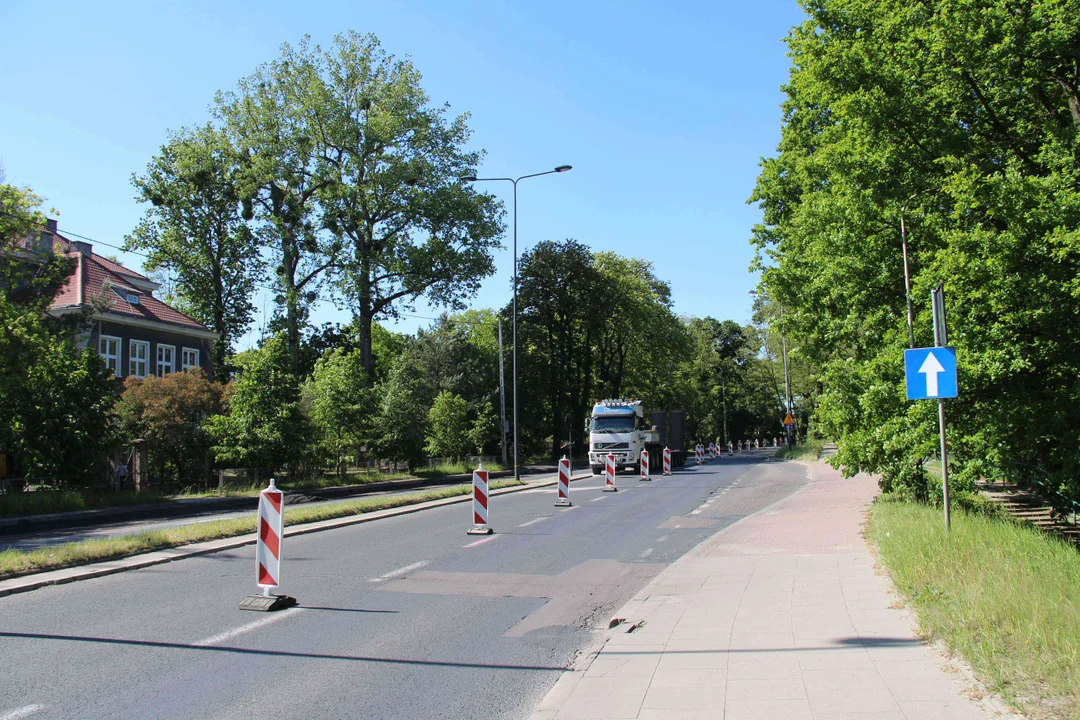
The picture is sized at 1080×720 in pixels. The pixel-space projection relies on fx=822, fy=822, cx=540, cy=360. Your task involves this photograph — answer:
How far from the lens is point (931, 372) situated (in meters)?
10.3

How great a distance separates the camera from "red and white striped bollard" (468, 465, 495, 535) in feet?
46.5

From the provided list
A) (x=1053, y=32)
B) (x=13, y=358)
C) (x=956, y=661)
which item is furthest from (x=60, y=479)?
(x=1053, y=32)

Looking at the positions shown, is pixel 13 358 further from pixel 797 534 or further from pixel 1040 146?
pixel 1040 146

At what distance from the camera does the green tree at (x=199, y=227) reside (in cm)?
4597

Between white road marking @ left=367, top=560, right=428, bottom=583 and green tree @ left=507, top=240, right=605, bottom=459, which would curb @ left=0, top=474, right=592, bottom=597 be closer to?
white road marking @ left=367, top=560, right=428, bottom=583

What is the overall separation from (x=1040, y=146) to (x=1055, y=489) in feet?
21.3

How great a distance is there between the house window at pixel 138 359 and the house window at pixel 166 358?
2.95 feet

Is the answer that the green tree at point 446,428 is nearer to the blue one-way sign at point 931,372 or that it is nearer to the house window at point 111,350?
the house window at point 111,350

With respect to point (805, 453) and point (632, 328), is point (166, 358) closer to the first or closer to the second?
point (632, 328)

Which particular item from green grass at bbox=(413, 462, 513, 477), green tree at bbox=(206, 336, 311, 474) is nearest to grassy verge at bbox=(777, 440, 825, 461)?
green grass at bbox=(413, 462, 513, 477)

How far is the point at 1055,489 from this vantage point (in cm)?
1575

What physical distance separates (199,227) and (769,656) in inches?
1898

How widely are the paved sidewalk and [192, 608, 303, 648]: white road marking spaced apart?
3.10m

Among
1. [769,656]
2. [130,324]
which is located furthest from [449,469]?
[769,656]
